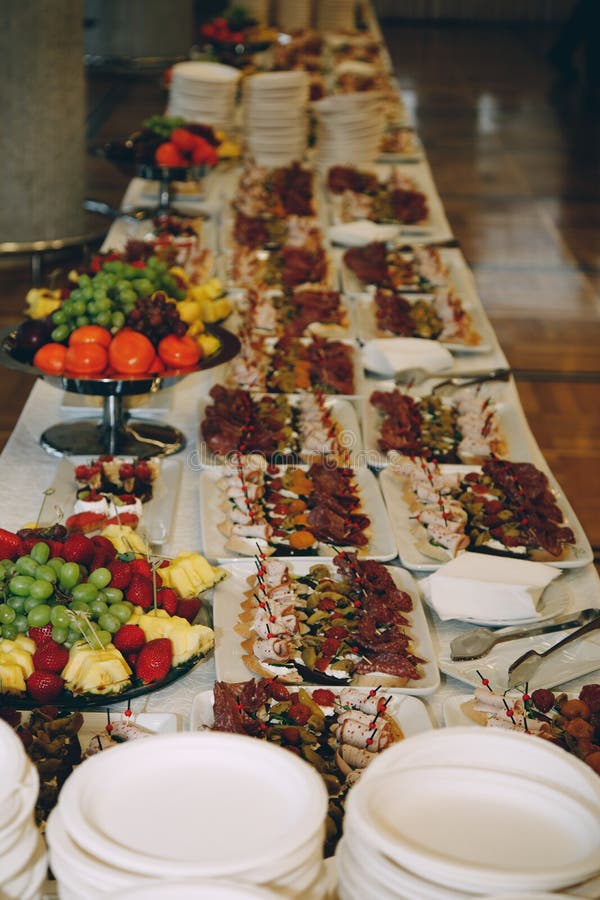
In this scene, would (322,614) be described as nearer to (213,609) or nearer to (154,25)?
(213,609)

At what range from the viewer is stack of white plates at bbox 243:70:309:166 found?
5.79 metres

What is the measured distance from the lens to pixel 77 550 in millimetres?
2129

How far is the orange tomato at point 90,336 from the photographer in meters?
2.77

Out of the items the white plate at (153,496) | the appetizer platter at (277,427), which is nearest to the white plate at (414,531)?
the appetizer platter at (277,427)

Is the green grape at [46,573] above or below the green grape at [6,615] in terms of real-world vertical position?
above

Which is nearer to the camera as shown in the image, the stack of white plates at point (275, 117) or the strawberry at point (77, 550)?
the strawberry at point (77, 550)

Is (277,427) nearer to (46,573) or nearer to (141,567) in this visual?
(141,567)

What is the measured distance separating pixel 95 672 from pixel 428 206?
3.79 m

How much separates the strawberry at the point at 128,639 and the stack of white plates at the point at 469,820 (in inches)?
30.6

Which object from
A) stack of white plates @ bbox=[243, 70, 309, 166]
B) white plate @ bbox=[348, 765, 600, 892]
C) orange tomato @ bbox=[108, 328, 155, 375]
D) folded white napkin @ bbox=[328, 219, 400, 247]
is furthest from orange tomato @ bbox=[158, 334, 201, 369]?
stack of white plates @ bbox=[243, 70, 309, 166]

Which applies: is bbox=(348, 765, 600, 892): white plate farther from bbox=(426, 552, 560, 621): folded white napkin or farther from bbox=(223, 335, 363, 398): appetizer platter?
bbox=(223, 335, 363, 398): appetizer platter

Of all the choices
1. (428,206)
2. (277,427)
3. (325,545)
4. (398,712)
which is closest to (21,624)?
(398,712)

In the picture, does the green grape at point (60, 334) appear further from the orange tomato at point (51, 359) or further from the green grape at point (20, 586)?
the green grape at point (20, 586)

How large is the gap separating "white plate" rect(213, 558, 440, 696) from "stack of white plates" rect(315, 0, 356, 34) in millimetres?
8354
